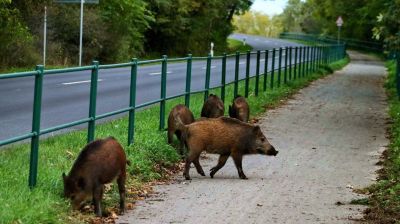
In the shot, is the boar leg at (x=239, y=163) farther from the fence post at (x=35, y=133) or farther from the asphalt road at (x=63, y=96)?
the fence post at (x=35, y=133)

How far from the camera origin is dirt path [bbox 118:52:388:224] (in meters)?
7.90

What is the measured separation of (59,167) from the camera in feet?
28.7

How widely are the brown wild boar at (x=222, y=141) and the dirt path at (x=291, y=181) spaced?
0.84 feet

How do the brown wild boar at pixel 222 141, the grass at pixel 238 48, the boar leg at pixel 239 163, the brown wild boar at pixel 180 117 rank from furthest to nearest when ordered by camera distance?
the grass at pixel 238 48
the brown wild boar at pixel 180 117
the boar leg at pixel 239 163
the brown wild boar at pixel 222 141

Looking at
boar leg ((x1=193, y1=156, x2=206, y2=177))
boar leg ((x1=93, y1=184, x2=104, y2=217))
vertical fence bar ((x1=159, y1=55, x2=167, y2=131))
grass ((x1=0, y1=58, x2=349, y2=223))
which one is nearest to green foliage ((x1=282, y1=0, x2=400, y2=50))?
vertical fence bar ((x1=159, y1=55, x2=167, y2=131))

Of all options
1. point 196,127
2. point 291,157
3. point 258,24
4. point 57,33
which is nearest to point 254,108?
point 291,157

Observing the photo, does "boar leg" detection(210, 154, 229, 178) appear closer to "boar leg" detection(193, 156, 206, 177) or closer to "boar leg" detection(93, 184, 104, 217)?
"boar leg" detection(193, 156, 206, 177)

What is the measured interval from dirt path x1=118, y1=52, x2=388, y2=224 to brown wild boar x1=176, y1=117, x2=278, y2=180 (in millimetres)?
256

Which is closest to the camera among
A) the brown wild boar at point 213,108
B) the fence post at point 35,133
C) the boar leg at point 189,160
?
the fence post at point 35,133

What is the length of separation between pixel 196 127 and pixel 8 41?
18.0m

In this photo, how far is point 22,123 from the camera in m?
9.33

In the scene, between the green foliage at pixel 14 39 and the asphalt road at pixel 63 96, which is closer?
the asphalt road at pixel 63 96

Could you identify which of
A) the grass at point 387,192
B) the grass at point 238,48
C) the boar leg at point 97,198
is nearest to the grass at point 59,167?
the boar leg at point 97,198

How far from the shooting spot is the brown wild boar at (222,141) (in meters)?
9.92
